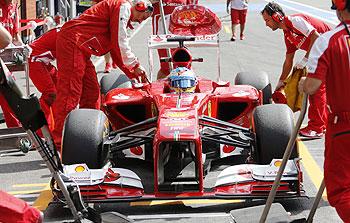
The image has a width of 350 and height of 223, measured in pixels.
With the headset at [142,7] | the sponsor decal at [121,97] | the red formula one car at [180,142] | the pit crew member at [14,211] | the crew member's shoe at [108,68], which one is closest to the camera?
the pit crew member at [14,211]

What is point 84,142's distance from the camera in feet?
26.0

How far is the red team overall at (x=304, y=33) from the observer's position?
10.1 meters

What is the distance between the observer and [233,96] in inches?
347

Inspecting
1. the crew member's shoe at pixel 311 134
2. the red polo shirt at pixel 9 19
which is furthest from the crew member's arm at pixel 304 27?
the red polo shirt at pixel 9 19

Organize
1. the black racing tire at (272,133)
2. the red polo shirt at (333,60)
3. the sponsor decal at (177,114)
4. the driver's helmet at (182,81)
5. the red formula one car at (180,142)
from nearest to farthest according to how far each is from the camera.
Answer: the red polo shirt at (333,60)
the red formula one car at (180,142)
the sponsor decal at (177,114)
the black racing tire at (272,133)
the driver's helmet at (182,81)

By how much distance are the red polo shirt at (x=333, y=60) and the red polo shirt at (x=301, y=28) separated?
4622 millimetres

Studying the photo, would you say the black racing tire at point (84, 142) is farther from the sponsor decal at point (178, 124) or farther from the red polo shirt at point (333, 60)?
the red polo shirt at point (333, 60)

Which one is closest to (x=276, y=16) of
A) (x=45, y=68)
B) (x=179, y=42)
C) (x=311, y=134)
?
(x=179, y=42)

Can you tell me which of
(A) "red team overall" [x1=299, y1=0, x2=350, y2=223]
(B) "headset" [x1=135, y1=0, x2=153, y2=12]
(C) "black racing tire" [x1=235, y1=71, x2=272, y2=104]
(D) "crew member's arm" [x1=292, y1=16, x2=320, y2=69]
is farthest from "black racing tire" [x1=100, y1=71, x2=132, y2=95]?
(A) "red team overall" [x1=299, y1=0, x2=350, y2=223]

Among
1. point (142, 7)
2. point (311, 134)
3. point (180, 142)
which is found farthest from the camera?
point (311, 134)

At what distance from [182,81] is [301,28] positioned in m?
2.07

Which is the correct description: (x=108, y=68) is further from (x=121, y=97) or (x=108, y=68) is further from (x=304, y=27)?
(x=121, y=97)

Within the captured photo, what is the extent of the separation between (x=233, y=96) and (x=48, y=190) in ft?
6.34

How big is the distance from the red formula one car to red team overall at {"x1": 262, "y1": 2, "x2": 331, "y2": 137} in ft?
3.22
